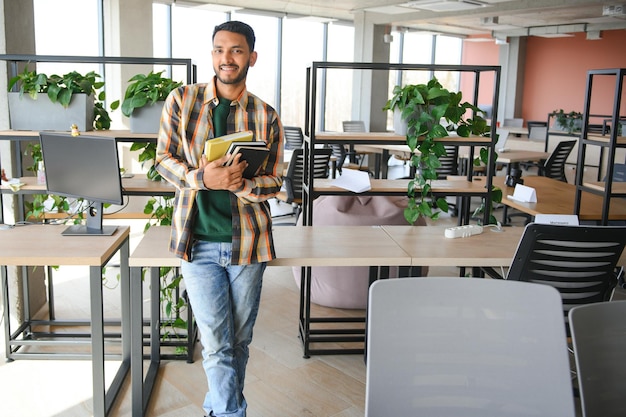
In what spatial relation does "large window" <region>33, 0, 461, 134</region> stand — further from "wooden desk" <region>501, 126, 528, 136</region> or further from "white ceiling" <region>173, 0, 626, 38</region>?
"wooden desk" <region>501, 126, 528, 136</region>

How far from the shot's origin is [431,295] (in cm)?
158

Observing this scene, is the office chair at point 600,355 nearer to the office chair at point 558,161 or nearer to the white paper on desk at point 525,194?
the white paper on desk at point 525,194

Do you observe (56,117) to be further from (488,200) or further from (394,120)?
(488,200)

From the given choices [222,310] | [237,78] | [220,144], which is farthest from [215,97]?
[222,310]

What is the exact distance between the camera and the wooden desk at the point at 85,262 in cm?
261

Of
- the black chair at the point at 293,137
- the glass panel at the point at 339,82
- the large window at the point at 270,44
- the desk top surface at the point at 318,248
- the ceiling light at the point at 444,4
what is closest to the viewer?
the desk top surface at the point at 318,248

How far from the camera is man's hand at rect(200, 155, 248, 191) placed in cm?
213

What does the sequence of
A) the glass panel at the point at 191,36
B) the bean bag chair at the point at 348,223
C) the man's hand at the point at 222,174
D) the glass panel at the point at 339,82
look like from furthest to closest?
the glass panel at the point at 339,82 → the glass panel at the point at 191,36 → the bean bag chair at the point at 348,223 → the man's hand at the point at 222,174

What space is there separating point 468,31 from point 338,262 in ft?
44.0

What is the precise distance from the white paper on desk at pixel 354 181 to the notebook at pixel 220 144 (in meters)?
1.37

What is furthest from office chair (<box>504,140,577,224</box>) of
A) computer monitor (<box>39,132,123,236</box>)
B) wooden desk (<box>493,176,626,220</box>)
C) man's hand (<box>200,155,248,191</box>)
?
man's hand (<box>200,155,248,191</box>)

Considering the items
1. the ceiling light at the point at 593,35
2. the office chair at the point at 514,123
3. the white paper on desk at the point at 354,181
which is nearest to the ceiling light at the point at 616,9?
the ceiling light at the point at 593,35

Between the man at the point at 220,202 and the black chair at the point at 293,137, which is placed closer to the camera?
the man at the point at 220,202

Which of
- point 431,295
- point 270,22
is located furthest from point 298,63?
point 431,295
